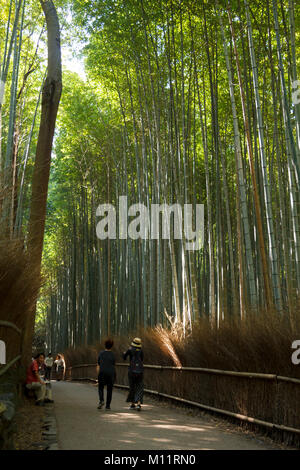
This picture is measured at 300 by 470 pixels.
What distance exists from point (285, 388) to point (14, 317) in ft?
8.17

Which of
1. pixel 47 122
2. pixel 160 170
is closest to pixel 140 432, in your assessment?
pixel 47 122

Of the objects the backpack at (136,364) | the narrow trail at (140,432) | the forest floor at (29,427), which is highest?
the backpack at (136,364)

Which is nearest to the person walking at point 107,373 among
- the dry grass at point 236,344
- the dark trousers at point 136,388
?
the dark trousers at point 136,388

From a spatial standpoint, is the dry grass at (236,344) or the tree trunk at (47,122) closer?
the dry grass at (236,344)

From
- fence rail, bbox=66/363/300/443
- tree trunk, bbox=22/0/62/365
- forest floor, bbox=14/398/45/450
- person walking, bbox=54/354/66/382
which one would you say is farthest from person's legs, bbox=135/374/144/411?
person walking, bbox=54/354/66/382

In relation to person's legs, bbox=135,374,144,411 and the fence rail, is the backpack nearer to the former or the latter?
person's legs, bbox=135,374,144,411

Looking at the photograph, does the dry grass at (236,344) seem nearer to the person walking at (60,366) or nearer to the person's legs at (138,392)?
the person's legs at (138,392)
